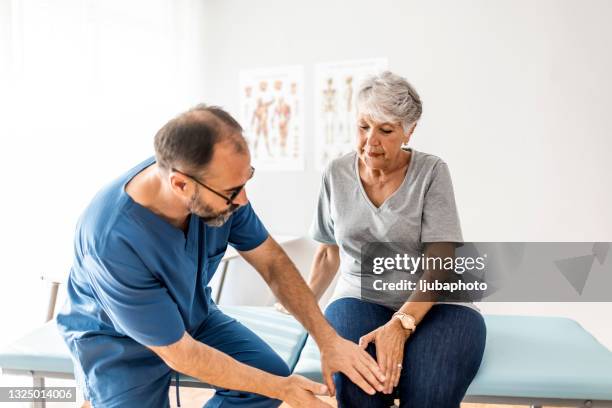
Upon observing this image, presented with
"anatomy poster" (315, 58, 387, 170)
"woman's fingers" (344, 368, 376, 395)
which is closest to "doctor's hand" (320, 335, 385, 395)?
"woman's fingers" (344, 368, 376, 395)

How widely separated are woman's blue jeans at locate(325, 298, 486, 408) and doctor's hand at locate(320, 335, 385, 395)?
3cm

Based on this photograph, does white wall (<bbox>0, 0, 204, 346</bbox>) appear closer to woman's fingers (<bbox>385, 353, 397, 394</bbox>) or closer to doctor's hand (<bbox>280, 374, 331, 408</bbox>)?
doctor's hand (<bbox>280, 374, 331, 408</bbox>)

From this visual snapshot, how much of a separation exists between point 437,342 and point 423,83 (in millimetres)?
1724

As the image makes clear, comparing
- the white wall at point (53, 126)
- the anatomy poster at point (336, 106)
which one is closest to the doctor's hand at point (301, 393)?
the white wall at point (53, 126)

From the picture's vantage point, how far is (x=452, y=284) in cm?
152

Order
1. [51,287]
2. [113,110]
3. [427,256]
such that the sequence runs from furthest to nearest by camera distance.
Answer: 1. [113,110]
2. [51,287]
3. [427,256]

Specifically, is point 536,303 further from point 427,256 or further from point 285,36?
point 285,36

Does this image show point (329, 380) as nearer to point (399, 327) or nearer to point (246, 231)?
point (399, 327)

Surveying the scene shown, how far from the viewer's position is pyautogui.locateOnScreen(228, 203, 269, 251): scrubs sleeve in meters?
1.44

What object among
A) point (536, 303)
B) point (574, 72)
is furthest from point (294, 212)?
point (574, 72)

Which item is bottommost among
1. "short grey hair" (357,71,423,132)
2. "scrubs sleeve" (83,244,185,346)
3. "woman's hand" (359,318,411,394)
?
"woman's hand" (359,318,411,394)

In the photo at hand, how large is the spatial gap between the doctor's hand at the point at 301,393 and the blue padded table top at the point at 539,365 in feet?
0.53

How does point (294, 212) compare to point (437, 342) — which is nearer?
point (437, 342)

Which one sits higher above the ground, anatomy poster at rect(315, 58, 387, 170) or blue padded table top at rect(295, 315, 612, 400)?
anatomy poster at rect(315, 58, 387, 170)
